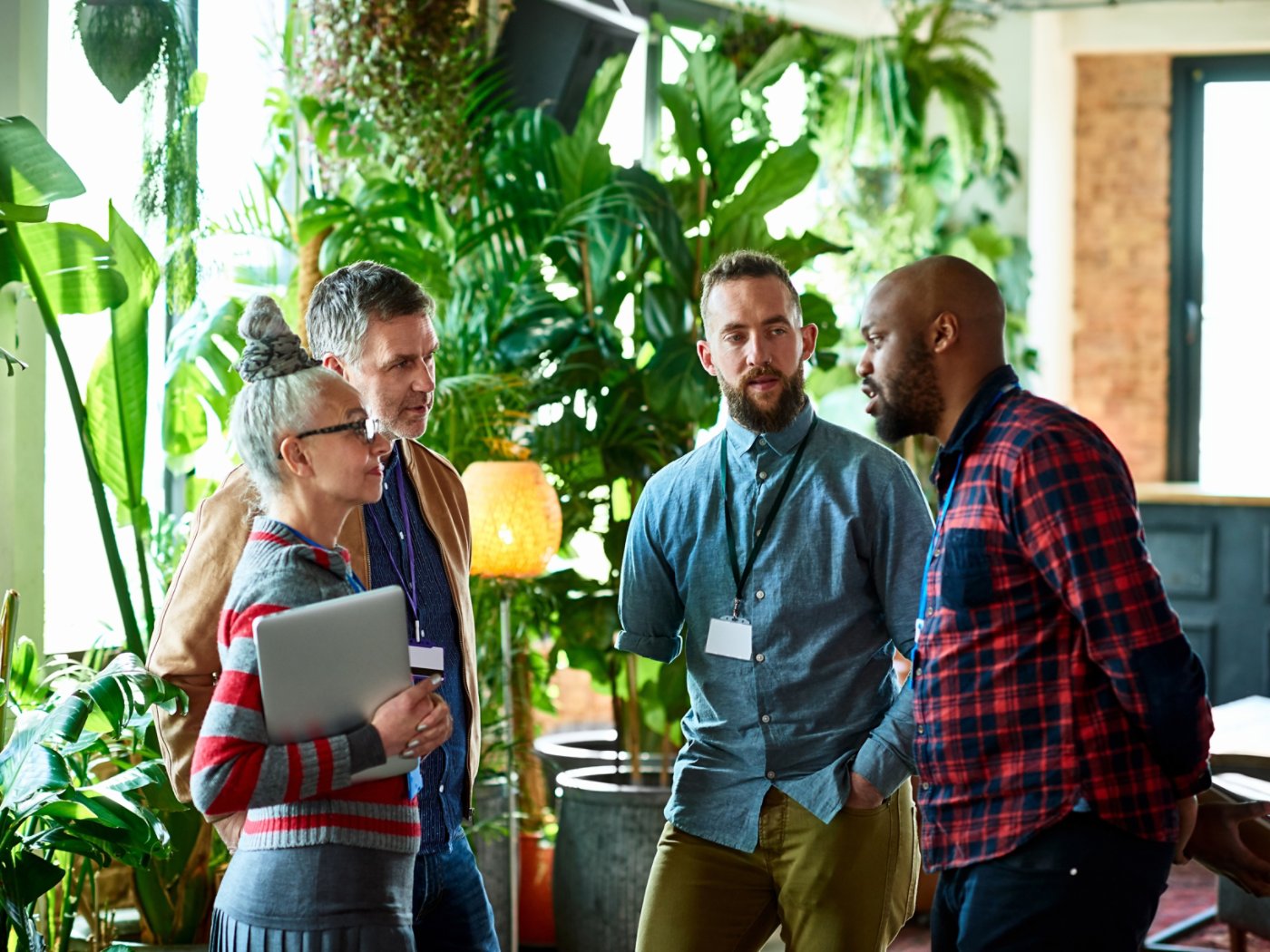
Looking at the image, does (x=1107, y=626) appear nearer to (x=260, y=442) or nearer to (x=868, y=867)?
(x=868, y=867)

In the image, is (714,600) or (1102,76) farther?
(1102,76)

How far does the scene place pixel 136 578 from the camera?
3.92 metres

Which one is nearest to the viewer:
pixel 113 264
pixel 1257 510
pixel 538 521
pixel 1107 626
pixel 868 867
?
pixel 1107 626

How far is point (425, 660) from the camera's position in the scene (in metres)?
1.91

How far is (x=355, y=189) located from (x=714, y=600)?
2.40m

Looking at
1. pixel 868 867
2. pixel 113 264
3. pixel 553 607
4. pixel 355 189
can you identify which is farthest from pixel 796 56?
pixel 868 867

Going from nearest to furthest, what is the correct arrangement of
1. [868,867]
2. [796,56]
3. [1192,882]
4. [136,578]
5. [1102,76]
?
[868,867]
[136,578]
[796,56]
[1192,882]
[1102,76]

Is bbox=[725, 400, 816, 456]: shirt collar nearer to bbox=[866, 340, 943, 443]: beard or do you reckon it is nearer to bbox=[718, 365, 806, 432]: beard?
bbox=[718, 365, 806, 432]: beard

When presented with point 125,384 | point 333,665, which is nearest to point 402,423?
point 333,665

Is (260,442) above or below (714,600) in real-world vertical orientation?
above

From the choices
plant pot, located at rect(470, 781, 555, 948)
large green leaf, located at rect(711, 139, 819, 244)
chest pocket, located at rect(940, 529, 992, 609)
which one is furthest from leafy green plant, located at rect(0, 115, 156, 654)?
chest pocket, located at rect(940, 529, 992, 609)

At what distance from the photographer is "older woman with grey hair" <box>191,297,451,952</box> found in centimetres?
150

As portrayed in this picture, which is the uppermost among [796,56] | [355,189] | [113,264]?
[796,56]

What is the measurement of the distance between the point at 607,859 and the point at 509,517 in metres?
1.04
